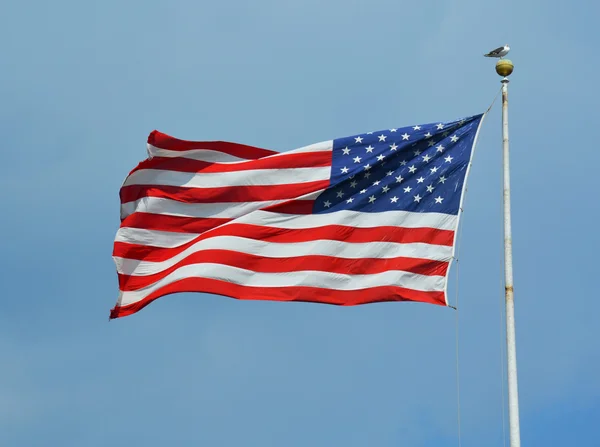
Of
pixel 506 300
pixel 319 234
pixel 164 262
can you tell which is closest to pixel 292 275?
pixel 319 234

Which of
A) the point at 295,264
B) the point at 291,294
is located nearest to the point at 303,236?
the point at 295,264

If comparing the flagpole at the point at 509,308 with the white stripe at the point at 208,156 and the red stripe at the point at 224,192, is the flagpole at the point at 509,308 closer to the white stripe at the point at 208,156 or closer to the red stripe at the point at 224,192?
the red stripe at the point at 224,192

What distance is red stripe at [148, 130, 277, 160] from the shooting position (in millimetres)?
29375

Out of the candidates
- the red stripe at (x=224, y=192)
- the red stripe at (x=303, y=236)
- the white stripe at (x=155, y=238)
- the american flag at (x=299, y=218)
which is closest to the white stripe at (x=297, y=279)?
the american flag at (x=299, y=218)

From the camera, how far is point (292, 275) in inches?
1083

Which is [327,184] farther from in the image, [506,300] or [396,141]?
[506,300]

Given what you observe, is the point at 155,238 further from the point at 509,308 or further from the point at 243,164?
the point at 509,308

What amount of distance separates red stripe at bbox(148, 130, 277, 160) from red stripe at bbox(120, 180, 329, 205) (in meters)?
0.89

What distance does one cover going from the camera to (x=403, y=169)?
91.7 feet

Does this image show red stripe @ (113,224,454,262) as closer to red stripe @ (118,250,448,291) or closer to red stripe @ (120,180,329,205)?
red stripe @ (118,250,448,291)

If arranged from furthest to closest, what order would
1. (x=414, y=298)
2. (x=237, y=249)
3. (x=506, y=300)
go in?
(x=237, y=249), (x=414, y=298), (x=506, y=300)

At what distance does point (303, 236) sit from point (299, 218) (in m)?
0.49

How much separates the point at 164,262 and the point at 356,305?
4720mm

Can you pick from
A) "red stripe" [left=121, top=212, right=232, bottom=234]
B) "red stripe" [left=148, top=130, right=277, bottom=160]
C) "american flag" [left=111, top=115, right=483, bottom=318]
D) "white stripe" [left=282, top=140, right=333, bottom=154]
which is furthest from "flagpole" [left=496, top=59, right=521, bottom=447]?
"red stripe" [left=121, top=212, right=232, bottom=234]
